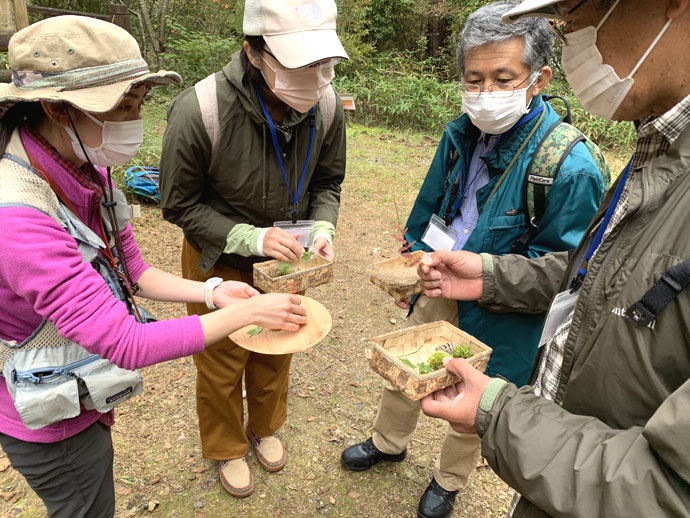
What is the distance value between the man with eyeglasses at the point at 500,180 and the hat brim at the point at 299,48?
2.47 ft

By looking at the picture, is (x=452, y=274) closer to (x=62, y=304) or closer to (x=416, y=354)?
(x=416, y=354)

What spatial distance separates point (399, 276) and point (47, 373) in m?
1.76

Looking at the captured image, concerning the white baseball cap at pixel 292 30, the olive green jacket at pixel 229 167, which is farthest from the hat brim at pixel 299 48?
the olive green jacket at pixel 229 167

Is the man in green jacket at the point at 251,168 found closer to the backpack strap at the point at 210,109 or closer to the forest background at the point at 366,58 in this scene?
the backpack strap at the point at 210,109

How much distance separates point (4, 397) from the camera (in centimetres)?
173

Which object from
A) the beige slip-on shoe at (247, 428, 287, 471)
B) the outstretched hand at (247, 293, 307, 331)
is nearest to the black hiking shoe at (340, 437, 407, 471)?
the beige slip-on shoe at (247, 428, 287, 471)

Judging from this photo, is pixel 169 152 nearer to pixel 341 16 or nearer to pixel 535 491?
pixel 535 491

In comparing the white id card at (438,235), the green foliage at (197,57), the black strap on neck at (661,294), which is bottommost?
the green foliage at (197,57)

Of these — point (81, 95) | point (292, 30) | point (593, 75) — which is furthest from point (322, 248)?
point (593, 75)

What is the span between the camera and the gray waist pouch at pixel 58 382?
5.24 ft

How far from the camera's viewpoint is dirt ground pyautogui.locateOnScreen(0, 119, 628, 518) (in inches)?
117

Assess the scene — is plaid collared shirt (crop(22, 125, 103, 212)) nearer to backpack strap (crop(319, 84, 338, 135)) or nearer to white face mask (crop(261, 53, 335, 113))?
white face mask (crop(261, 53, 335, 113))

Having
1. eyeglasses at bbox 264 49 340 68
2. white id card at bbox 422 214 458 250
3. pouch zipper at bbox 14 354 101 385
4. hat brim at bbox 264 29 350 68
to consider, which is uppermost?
hat brim at bbox 264 29 350 68

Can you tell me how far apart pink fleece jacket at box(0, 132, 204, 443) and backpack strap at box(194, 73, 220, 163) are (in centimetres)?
79
